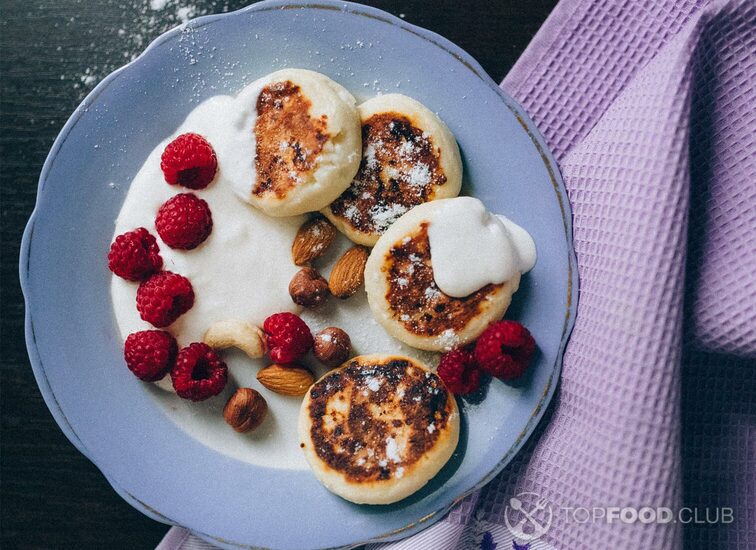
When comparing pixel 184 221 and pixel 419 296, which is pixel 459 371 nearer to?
pixel 419 296

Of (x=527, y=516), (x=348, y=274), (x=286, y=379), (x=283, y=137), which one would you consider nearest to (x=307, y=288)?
(x=348, y=274)

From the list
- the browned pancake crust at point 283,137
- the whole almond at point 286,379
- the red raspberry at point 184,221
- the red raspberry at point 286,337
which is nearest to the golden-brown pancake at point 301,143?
the browned pancake crust at point 283,137

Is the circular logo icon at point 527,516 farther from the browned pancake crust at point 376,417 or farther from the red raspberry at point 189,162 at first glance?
the red raspberry at point 189,162

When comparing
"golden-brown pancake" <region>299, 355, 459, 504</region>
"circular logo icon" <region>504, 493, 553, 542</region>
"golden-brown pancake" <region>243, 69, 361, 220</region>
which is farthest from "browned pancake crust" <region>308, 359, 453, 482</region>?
"golden-brown pancake" <region>243, 69, 361, 220</region>

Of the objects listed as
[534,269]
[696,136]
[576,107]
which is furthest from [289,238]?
[696,136]

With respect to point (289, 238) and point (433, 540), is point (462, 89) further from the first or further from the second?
point (433, 540)

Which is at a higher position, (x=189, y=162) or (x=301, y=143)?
(x=301, y=143)
